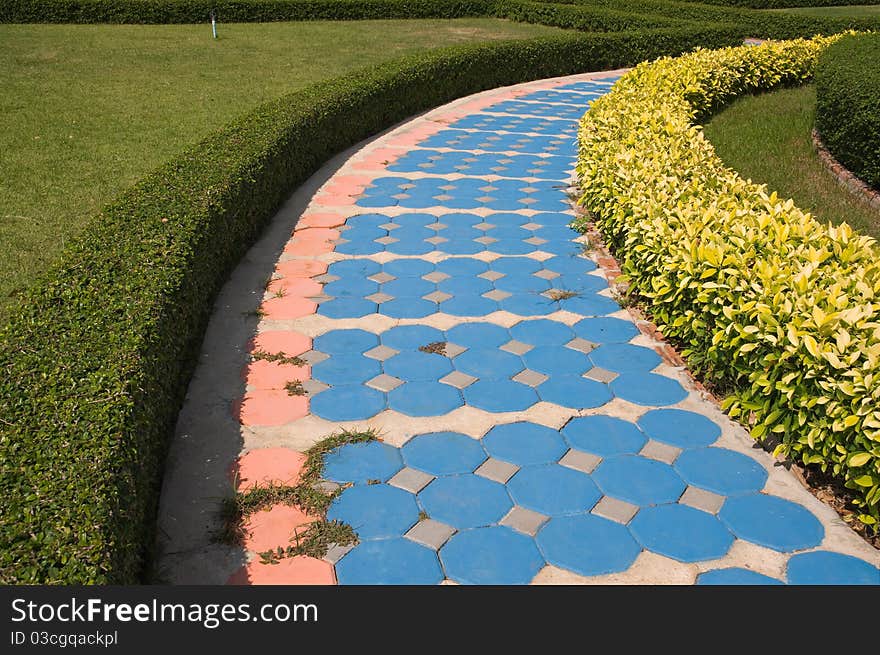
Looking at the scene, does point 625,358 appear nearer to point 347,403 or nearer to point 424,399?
point 424,399

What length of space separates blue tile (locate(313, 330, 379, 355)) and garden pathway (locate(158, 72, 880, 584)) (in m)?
0.02

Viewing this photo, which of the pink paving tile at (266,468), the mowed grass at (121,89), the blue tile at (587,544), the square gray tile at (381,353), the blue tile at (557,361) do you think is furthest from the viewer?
the mowed grass at (121,89)

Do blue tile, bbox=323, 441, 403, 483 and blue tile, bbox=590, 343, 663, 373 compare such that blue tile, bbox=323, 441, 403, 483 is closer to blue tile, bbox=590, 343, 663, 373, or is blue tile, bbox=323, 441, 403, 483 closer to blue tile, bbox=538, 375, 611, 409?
blue tile, bbox=538, 375, 611, 409

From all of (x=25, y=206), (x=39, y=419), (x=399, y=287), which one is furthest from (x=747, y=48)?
(x=39, y=419)

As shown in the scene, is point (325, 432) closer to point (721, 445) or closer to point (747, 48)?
point (721, 445)

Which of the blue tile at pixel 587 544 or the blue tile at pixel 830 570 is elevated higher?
the blue tile at pixel 587 544

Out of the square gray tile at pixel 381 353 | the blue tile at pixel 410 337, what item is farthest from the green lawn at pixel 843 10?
the square gray tile at pixel 381 353

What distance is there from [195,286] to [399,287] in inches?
62.8

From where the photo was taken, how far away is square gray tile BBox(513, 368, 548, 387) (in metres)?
4.88

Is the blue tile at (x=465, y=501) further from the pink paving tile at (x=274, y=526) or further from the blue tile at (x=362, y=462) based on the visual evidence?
the pink paving tile at (x=274, y=526)

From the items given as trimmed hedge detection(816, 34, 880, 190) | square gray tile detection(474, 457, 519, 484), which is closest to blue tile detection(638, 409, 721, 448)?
square gray tile detection(474, 457, 519, 484)

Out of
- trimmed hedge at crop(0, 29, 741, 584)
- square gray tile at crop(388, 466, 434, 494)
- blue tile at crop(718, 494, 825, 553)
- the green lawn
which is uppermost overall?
the green lawn

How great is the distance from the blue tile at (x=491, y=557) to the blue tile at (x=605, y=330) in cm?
208

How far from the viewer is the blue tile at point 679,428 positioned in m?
4.35
